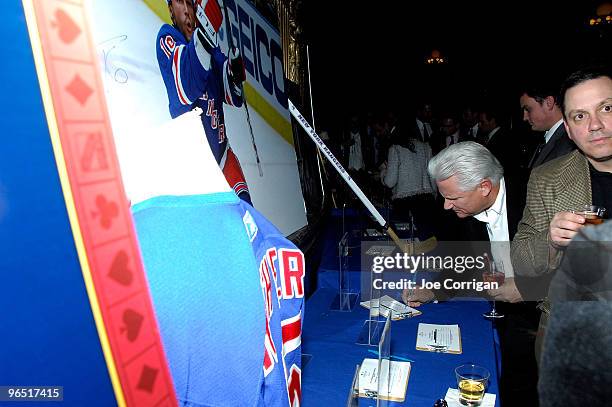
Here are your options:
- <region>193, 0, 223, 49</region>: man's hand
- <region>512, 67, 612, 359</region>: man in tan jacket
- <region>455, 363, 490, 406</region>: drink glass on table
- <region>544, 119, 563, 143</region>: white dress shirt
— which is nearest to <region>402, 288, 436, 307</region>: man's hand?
<region>512, 67, 612, 359</region>: man in tan jacket

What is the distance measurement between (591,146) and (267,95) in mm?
1733

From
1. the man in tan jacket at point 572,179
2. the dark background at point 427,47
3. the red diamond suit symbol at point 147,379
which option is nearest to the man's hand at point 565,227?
the man in tan jacket at point 572,179

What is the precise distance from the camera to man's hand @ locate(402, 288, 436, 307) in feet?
6.59

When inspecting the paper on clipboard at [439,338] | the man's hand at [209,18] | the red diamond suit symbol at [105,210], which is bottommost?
the paper on clipboard at [439,338]

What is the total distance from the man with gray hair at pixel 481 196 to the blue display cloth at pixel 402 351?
0.16 m

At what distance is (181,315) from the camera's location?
0.69 meters

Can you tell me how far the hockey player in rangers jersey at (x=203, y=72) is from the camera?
1.54 metres

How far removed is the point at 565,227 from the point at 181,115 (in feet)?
3.28

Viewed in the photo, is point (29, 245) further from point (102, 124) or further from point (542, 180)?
point (542, 180)

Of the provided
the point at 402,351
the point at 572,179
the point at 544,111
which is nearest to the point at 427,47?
the point at 544,111

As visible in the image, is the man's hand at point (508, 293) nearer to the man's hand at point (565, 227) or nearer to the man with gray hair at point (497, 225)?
the man with gray hair at point (497, 225)

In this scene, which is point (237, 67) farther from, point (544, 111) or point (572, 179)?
point (544, 111)

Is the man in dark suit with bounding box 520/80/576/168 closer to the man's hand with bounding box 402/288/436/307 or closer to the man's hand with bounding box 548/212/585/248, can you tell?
the man's hand with bounding box 402/288/436/307

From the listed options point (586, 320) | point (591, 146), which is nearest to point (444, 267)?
point (591, 146)
